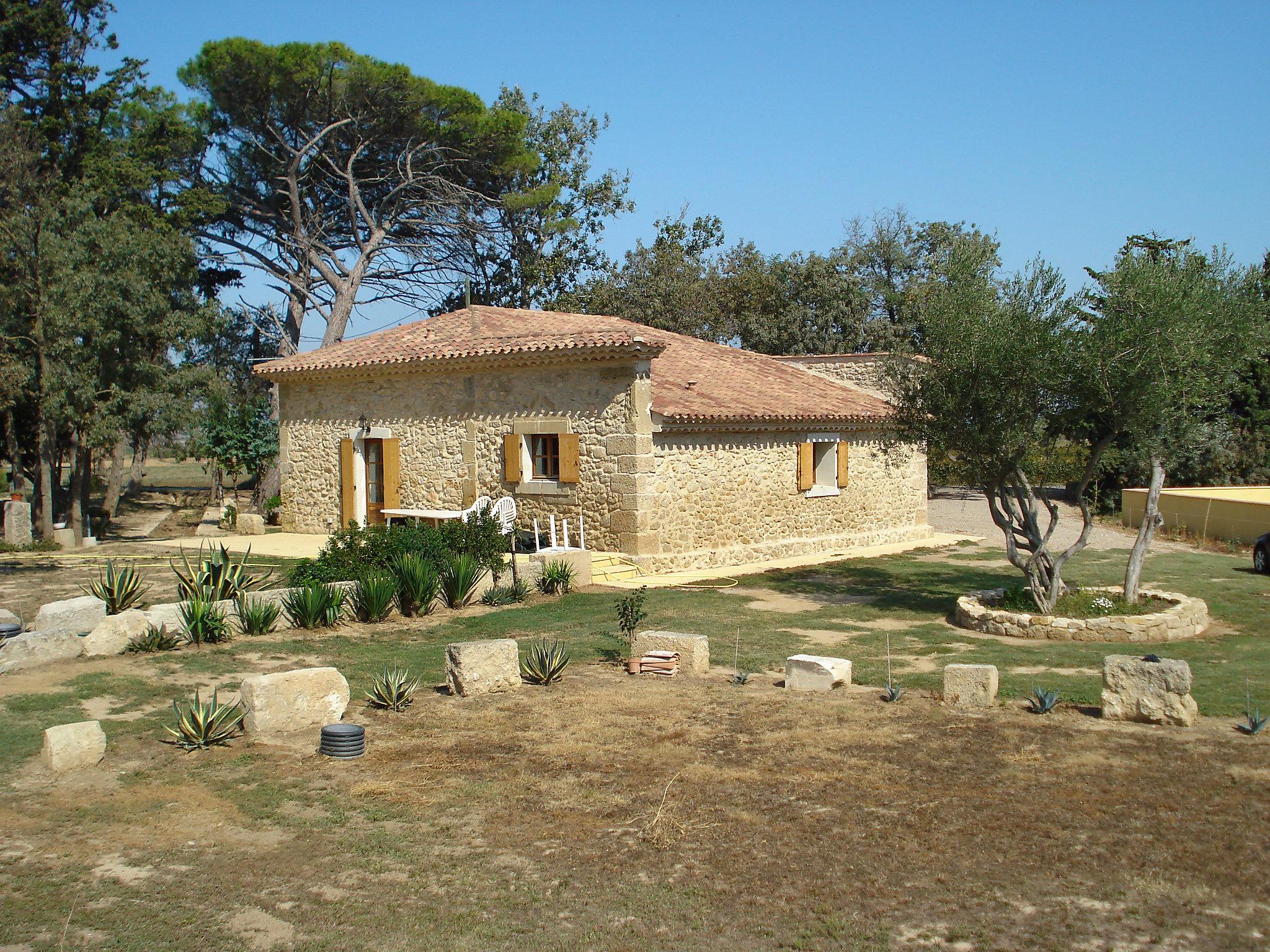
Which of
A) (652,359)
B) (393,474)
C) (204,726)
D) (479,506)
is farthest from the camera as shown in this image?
(393,474)

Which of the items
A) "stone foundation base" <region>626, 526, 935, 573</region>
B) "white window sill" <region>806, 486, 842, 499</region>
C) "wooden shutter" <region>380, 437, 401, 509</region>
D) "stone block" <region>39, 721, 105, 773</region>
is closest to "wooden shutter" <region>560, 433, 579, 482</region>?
"stone foundation base" <region>626, 526, 935, 573</region>

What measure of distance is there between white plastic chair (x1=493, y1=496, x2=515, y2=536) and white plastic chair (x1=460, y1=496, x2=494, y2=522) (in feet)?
0.65

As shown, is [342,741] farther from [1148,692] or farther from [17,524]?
[17,524]

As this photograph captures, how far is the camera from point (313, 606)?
1089cm

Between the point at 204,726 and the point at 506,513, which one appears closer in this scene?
the point at 204,726

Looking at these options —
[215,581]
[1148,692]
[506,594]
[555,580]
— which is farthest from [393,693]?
[555,580]

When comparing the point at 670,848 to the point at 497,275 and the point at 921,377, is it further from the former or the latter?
the point at 497,275

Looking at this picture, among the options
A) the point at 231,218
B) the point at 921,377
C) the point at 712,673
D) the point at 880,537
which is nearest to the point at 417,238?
the point at 231,218

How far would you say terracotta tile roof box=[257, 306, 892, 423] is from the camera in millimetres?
16484

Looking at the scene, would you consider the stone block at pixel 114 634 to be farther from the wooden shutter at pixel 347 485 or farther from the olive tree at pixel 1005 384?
the wooden shutter at pixel 347 485

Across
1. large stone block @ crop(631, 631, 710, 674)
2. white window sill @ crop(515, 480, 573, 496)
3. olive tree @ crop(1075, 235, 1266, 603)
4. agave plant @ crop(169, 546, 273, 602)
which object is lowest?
large stone block @ crop(631, 631, 710, 674)

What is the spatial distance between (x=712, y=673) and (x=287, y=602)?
4.66 metres

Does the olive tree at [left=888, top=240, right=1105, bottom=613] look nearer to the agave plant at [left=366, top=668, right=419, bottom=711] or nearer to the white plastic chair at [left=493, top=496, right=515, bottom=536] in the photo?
the white plastic chair at [left=493, top=496, right=515, bottom=536]

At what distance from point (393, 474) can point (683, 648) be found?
10.9 meters
